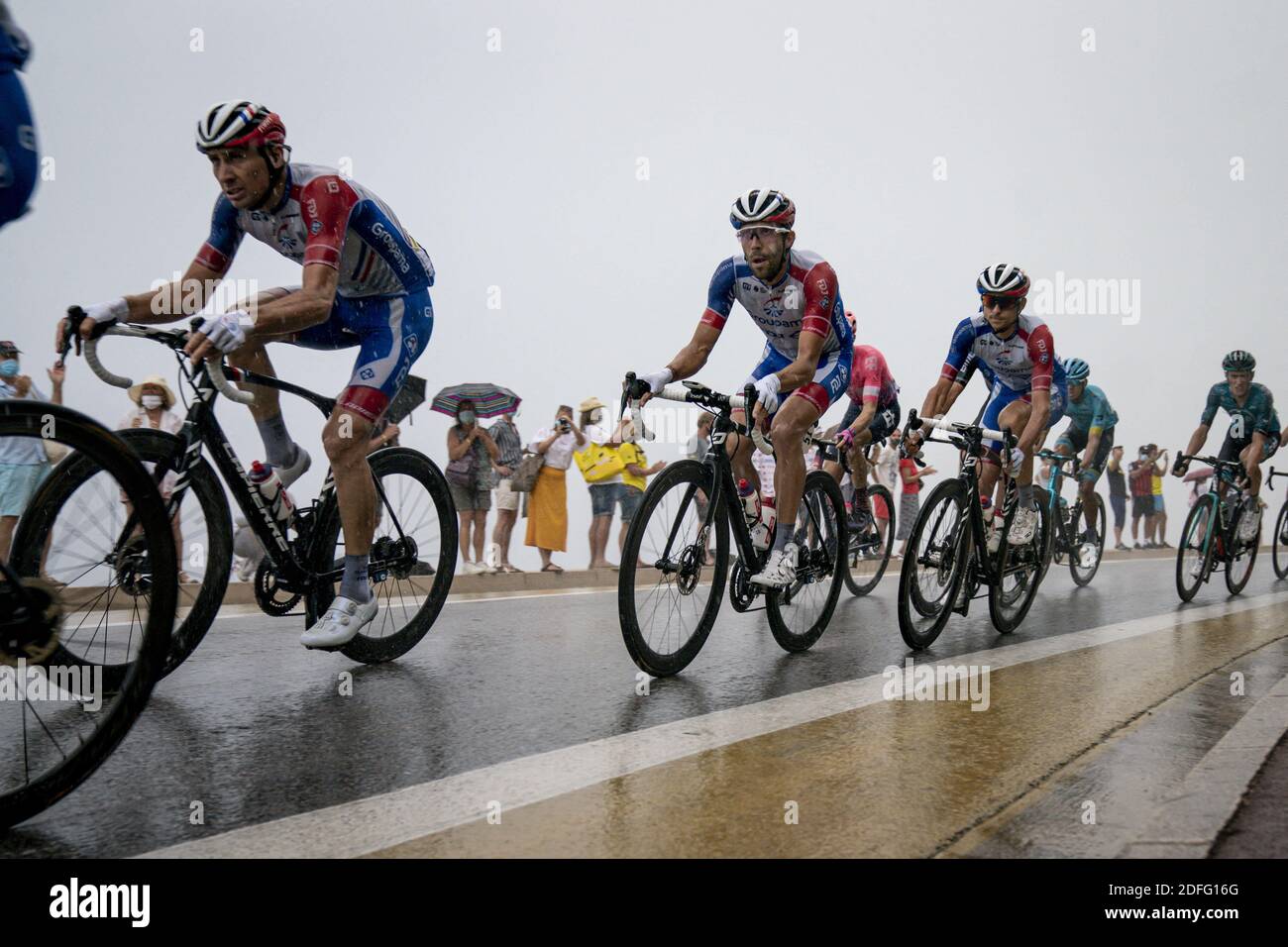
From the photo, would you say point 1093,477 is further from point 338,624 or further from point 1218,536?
point 338,624

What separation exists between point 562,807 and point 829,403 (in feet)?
12.2

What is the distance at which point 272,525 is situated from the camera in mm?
4039

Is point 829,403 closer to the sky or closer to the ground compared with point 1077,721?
closer to the sky

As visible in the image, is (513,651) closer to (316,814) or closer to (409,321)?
(409,321)

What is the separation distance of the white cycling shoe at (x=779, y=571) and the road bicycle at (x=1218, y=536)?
4892 mm

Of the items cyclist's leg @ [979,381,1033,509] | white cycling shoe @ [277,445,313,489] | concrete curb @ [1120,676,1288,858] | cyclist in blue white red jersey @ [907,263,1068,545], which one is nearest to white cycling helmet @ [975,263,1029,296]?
cyclist in blue white red jersey @ [907,263,1068,545]

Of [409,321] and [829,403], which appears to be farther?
[829,403]

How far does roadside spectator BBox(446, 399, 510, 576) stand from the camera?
10156 mm

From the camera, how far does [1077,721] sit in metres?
3.76

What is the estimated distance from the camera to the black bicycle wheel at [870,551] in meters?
8.89

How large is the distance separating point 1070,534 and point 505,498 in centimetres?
594

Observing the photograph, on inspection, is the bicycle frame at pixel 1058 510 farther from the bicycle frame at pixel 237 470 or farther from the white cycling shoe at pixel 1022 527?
the bicycle frame at pixel 237 470

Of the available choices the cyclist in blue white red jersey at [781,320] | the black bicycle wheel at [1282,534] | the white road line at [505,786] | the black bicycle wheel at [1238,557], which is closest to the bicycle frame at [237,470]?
the white road line at [505,786]

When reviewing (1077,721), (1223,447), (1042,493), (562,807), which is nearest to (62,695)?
(562,807)
